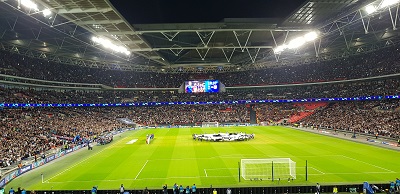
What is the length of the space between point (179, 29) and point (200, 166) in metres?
17.3

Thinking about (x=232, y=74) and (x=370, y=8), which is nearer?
(x=370, y=8)

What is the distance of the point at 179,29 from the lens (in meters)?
35.8

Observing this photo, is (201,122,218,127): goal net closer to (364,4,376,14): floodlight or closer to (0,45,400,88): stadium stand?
(0,45,400,88): stadium stand

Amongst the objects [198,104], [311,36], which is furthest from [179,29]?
[198,104]

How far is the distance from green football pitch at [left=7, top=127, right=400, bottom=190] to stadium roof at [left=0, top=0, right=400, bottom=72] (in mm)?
13659

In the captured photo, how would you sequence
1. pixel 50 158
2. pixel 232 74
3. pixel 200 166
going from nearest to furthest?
pixel 200 166
pixel 50 158
pixel 232 74

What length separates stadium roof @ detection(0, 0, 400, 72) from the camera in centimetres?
3014

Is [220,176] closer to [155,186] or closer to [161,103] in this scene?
[155,186]

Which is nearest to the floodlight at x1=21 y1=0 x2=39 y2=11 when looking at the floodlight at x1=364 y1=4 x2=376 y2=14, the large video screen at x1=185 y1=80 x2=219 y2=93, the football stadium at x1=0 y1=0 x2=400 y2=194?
the football stadium at x1=0 y1=0 x2=400 y2=194

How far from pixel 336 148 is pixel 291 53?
29703 mm

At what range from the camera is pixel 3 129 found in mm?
37438

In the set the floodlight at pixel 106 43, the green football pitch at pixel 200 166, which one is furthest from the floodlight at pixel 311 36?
the floodlight at pixel 106 43

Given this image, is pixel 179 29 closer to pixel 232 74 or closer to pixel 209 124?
pixel 209 124

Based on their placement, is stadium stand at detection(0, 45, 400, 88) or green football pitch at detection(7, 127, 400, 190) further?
stadium stand at detection(0, 45, 400, 88)
